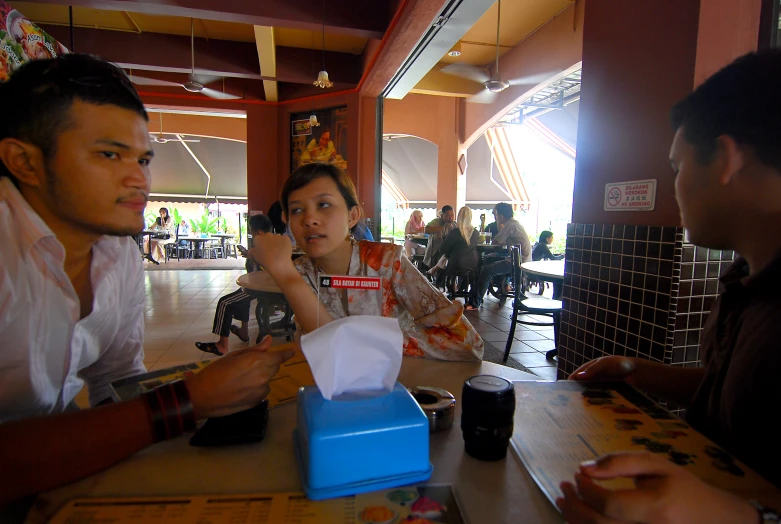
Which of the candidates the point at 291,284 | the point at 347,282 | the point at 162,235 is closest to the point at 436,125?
the point at 162,235

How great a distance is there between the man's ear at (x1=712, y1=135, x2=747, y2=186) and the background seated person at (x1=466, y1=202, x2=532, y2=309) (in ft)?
15.7

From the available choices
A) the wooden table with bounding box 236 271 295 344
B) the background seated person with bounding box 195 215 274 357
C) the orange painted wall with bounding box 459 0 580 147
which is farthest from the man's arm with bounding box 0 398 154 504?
the orange painted wall with bounding box 459 0 580 147

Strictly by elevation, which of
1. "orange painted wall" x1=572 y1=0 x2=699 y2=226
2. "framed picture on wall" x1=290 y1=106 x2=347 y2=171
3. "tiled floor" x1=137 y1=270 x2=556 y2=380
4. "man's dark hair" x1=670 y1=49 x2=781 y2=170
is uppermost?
"framed picture on wall" x1=290 y1=106 x2=347 y2=171

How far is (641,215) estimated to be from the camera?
188 centimetres

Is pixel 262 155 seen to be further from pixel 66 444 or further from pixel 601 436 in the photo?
pixel 601 436

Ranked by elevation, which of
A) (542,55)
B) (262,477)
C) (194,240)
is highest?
(542,55)

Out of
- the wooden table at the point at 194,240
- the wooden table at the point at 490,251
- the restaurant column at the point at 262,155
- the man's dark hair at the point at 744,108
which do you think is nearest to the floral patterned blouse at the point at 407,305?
the man's dark hair at the point at 744,108

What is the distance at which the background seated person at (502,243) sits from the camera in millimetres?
5652

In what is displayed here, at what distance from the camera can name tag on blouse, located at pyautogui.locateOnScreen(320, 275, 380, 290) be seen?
2.55ft

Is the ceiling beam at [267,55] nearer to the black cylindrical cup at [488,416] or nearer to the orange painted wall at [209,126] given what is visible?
the orange painted wall at [209,126]

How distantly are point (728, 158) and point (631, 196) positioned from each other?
1229mm

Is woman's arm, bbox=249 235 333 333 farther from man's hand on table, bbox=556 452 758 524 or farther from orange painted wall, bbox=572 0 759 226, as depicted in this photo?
orange painted wall, bbox=572 0 759 226

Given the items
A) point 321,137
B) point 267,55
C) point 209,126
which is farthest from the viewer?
point 209,126

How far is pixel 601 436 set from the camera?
2.67 ft
